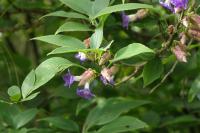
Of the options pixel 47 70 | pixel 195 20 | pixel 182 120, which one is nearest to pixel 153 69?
pixel 195 20

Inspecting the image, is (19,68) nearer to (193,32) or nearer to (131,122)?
(131,122)

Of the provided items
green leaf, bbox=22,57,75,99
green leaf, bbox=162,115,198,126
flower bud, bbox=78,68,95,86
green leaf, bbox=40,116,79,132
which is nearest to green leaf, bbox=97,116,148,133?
green leaf, bbox=40,116,79,132

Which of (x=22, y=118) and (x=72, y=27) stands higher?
(x=72, y=27)

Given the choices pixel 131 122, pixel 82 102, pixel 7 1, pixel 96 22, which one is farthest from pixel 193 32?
pixel 7 1

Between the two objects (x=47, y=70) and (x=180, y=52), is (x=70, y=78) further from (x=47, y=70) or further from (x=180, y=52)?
(x=180, y=52)

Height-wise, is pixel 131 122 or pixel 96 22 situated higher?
pixel 96 22

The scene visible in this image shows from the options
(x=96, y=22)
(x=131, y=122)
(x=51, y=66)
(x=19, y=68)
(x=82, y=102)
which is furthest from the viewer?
(x=19, y=68)
